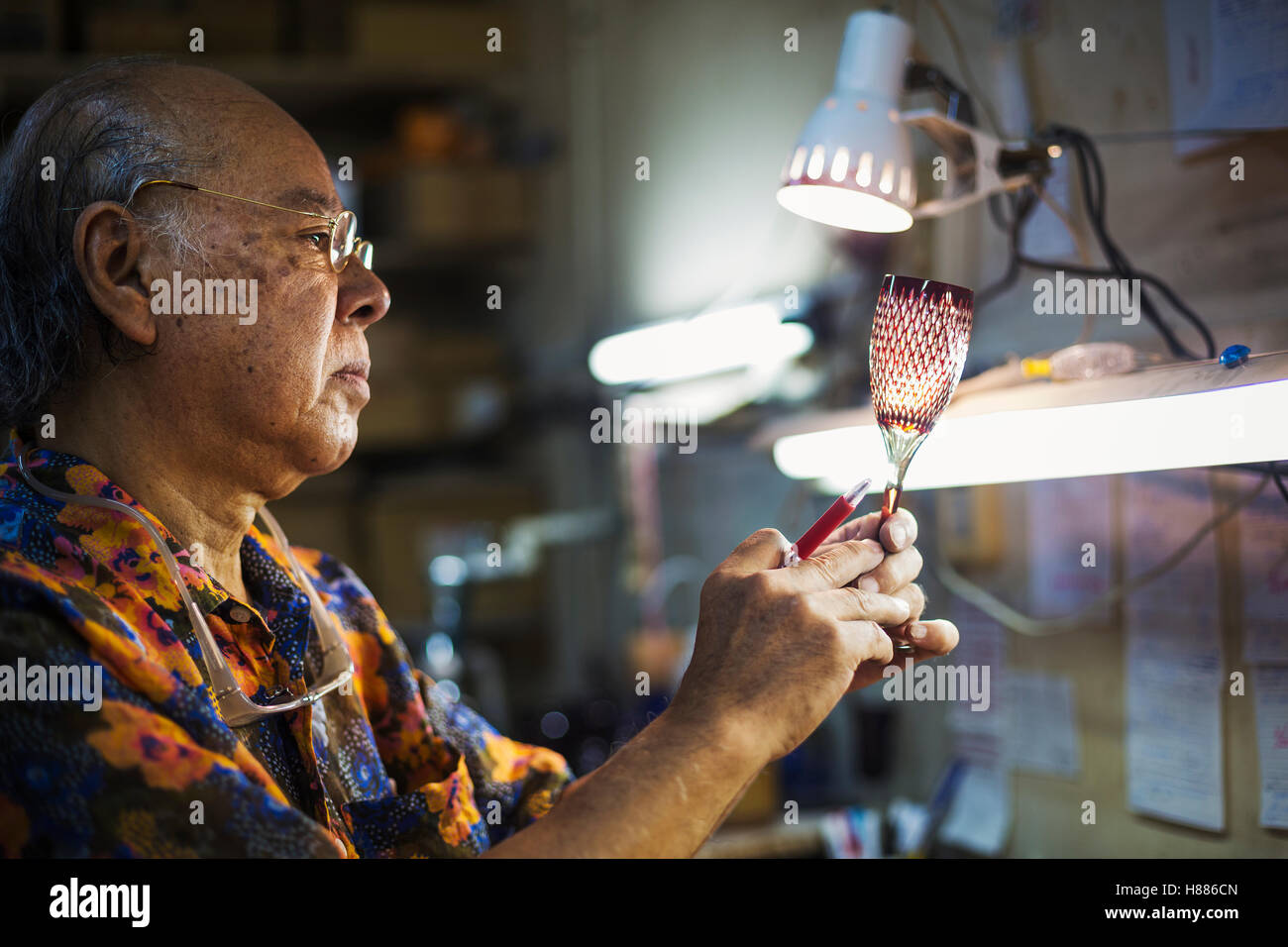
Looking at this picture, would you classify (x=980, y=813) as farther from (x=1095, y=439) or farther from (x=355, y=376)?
(x=355, y=376)

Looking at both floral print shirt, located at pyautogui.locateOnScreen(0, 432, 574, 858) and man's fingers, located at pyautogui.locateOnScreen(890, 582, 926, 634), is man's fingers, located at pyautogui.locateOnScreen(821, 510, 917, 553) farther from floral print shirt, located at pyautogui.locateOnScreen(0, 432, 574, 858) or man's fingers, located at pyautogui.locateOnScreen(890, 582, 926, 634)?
floral print shirt, located at pyautogui.locateOnScreen(0, 432, 574, 858)

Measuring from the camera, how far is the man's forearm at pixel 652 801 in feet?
2.24

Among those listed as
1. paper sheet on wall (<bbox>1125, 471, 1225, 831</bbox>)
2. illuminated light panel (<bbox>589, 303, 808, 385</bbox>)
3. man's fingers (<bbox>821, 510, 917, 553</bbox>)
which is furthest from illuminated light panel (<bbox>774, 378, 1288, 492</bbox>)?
illuminated light panel (<bbox>589, 303, 808, 385</bbox>)

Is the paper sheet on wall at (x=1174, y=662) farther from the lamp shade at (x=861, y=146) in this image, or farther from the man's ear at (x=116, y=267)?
the man's ear at (x=116, y=267)

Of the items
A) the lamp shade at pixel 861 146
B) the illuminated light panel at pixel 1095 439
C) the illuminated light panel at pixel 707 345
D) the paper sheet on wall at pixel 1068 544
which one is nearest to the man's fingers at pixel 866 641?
the illuminated light panel at pixel 1095 439

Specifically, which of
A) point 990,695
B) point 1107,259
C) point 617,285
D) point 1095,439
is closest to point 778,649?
point 1095,439

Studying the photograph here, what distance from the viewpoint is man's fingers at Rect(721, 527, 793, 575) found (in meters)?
0.80

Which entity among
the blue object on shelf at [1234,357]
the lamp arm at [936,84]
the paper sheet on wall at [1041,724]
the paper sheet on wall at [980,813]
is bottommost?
the paper sheet on wall at [980,813]

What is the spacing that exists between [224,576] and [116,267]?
0.27 metres

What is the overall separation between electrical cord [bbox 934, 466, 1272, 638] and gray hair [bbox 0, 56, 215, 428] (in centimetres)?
105

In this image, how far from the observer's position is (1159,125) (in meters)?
1.19

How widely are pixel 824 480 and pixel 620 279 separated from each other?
4.89ft
